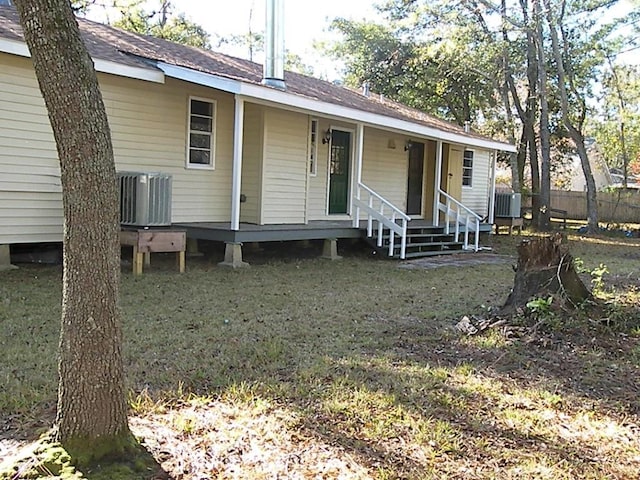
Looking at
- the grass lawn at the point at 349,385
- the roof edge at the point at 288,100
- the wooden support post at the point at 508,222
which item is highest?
the roof edge at the point at 288,100

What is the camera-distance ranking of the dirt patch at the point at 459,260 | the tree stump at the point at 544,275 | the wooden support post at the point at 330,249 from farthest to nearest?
1. the wooden support post at the point at 330,249
2. the dirt patch at the point at 459,260
3. the tree stump at the point at 544,275

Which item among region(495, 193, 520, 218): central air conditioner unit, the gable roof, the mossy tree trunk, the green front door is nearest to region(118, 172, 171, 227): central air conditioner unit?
the gable roof

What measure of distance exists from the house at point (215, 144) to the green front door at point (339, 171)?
0.02 m

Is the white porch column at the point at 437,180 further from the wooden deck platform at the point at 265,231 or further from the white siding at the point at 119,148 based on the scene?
the white siding at the point at 119,148

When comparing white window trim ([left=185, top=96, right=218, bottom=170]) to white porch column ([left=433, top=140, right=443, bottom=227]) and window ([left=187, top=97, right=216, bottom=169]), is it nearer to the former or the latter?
window ([left=187, top=97, right=216, bottom=169])

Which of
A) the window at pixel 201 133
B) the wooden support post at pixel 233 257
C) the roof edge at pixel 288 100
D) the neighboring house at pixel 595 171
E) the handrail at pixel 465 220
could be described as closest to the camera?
the roof edge at pixel 288 100

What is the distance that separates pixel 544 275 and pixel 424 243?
6384mm

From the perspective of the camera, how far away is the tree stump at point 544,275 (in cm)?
561

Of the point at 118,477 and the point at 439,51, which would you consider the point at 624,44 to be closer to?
the point at 439,51

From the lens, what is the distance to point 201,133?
33.3 ft

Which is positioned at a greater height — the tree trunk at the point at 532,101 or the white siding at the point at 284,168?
the tree trunk at the point at 532,101

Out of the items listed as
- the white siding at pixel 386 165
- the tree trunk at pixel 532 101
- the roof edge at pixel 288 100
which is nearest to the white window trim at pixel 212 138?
the roof edge at pixel 288 100

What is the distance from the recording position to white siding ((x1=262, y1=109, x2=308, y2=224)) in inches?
412

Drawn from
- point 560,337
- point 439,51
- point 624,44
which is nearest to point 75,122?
point 560,337
